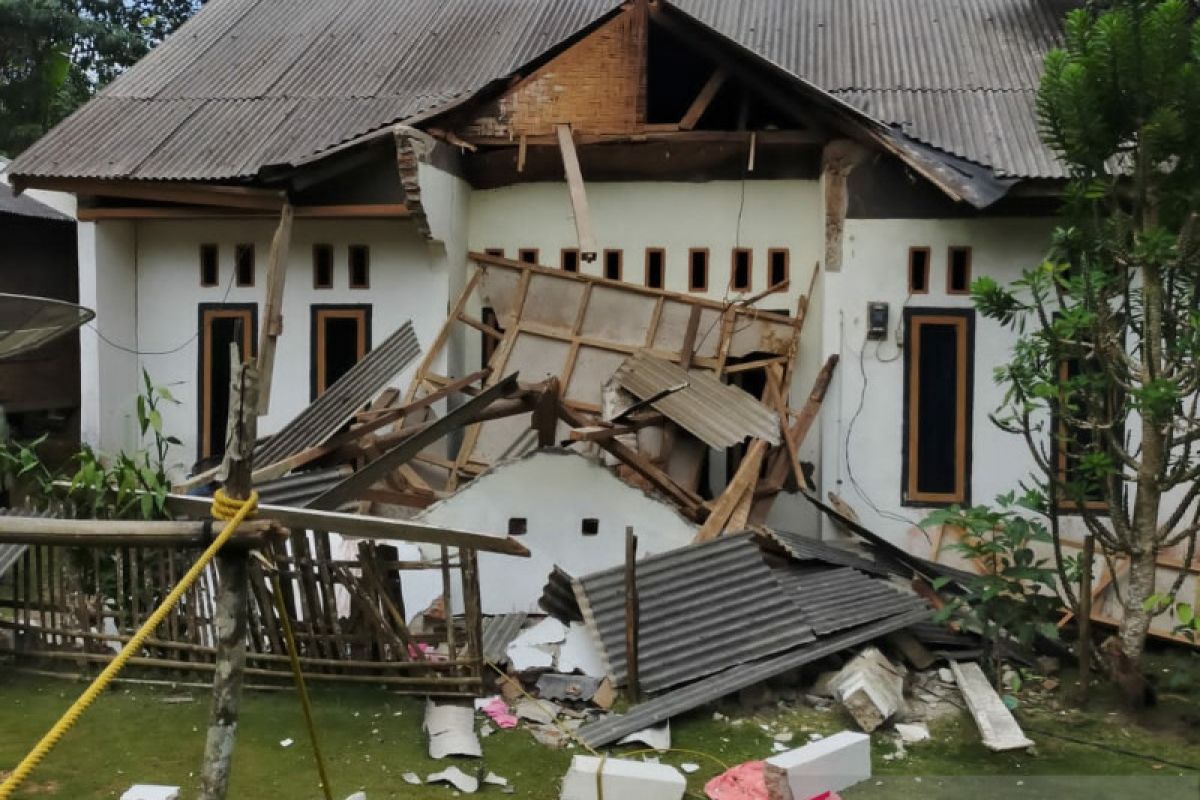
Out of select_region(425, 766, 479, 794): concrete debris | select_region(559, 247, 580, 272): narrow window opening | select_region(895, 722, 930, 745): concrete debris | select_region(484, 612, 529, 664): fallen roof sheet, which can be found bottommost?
select_region(895, 722, 930, 745): concrete debris

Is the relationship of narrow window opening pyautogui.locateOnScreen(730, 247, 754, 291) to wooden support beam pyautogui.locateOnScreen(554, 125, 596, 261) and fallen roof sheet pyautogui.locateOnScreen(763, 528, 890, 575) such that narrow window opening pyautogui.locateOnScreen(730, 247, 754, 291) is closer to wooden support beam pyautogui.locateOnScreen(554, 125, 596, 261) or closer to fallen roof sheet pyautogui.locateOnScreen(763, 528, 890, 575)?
wooden support beam pyautogui.locateOnScreen(554, 125, 596, 261)

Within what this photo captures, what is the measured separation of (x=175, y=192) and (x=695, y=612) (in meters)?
6.83

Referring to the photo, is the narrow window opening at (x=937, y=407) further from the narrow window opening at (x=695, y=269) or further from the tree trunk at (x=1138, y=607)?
the tree trunk at (x=1138, y=607)

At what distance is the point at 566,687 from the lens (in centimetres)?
683

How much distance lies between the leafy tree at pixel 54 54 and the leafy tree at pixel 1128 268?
18081 mm

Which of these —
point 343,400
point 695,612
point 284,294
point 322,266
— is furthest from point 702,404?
point 284,294

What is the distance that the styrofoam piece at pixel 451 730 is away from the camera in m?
5.88

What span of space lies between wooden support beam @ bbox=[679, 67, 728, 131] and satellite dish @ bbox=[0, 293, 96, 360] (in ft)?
20.0

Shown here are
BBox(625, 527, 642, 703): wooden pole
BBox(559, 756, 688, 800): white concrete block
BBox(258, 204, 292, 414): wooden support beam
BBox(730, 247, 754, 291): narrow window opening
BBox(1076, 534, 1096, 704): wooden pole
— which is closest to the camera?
BBox(559, 756, 688, 800): white concrete block

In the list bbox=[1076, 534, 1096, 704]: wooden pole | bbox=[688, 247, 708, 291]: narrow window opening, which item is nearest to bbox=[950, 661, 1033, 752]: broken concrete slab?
bbox=[1076, 534, 1096, 704]: wooden pole

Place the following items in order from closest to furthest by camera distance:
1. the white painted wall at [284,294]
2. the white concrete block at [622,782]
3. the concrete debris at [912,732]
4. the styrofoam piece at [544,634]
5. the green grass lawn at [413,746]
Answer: the white concrete block at [622,782] → the green grass lawn at [413,746] → the concrete debris at [912,732] → the styrofoam piece at [544,634] → the white painted wall at [284,294]

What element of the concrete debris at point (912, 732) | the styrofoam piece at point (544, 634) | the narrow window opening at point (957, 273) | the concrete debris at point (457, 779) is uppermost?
the narrow window opening at point (957, 273)

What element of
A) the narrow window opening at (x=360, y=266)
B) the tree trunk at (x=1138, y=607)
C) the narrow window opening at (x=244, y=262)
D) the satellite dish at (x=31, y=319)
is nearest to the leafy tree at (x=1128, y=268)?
the tree trunk at (x=1138, y=607)

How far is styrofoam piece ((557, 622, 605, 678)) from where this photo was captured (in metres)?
7.03
